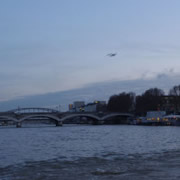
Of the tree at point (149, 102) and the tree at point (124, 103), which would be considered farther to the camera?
the tree at point (124, 103)

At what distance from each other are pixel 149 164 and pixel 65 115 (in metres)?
82.7

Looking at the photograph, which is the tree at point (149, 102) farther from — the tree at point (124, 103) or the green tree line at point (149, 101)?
the tree at point (124, 103)

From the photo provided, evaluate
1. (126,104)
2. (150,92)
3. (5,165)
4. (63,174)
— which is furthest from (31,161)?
(126,104)

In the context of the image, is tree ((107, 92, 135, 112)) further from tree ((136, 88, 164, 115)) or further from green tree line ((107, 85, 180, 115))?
tree ((136, 88, 164, 115))

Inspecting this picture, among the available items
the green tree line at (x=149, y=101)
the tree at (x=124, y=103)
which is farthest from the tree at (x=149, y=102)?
the tree at (x=124, y=103)

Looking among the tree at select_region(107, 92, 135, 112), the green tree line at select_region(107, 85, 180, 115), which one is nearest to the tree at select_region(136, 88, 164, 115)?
the green tree line at select_region(107, 85, 180, 115)

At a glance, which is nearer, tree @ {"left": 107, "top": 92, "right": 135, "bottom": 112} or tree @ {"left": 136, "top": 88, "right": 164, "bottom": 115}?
tree @ {"left": 136, "top": 88, "right": 164, "bottom": 115}

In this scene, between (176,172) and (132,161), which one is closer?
(176,172)

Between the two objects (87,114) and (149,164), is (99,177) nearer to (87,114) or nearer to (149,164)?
(149,164)

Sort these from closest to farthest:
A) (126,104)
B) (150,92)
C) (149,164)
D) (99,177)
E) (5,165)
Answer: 1. (99,177)
2. (149,164)
3. (5,165)
4. (150,92)
5. (126,104)

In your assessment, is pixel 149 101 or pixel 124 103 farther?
pixel 124 103

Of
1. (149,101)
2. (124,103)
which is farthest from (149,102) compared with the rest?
(124,103)

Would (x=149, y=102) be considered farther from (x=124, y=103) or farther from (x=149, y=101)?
(x=124, y=103)

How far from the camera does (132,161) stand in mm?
17984
